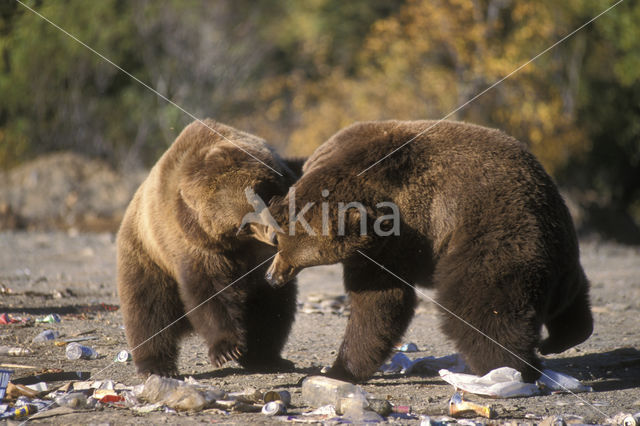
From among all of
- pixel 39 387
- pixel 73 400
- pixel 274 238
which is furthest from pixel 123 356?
pixel 274 238

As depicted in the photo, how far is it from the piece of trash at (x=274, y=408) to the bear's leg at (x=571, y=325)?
2.16 meters

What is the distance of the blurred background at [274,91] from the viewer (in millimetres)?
19141

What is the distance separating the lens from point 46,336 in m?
6.86

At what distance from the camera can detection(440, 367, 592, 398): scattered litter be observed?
17.1 feet

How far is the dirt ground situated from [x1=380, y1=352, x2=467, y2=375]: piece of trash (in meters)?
0.16

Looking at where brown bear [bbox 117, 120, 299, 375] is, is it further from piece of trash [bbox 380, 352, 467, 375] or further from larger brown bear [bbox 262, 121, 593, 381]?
piece of trash [bbox 380, 352, 467, 375]

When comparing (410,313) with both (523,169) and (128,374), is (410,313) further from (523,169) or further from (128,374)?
(128,374)

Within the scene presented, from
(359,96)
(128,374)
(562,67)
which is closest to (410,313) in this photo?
(128,374)

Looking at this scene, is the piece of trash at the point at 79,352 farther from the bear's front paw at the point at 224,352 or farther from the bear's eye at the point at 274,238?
the bear's eye at the point at 274,238

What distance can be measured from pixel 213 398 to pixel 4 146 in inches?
655

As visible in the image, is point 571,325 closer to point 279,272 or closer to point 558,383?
point 558,383

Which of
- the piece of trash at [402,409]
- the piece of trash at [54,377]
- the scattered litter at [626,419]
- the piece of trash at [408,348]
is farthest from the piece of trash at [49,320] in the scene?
the scattered litter at [626,419]

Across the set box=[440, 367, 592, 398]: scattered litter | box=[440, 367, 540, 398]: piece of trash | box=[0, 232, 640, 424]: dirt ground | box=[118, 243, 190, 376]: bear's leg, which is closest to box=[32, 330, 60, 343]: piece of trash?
box=[0, 232, 640, 424]: dirt ground

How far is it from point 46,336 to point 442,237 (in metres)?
3.63
